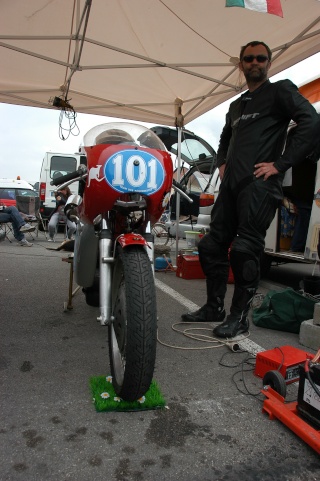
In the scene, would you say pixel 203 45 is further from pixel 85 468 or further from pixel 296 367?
pixel 85 468

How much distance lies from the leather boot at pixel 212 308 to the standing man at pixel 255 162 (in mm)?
253

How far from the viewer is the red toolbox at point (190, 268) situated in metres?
5.37

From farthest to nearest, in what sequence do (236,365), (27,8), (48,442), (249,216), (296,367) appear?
1. (27,8)
2. (249,216)
3. (236,365)
4. (296,367)
5. (48,442)

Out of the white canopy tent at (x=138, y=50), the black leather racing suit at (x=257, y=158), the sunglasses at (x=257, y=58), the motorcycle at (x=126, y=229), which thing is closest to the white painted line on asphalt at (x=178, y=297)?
the black leather racing suit at (x=257, y=158)

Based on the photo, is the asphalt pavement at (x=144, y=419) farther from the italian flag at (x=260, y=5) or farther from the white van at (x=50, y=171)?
the white van at (x=50, y=171)

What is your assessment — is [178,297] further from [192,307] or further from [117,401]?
[117,401]

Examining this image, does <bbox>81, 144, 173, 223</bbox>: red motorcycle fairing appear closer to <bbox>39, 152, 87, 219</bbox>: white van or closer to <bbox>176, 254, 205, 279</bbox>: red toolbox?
<bbox>176, 254, 205, 279</bbox>: red toolbox

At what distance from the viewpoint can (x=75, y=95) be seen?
5.82m

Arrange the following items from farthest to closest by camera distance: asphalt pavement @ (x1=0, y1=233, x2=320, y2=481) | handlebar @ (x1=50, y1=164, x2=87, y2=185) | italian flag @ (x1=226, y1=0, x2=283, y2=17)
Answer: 1. italian flag @ (x1=226, y1=0, x2=283, y2=17)
2. handlebar @ (x1=50, y1=164, x2=87, y2=185)
3. asphalt pavement @ (x1=0, y1=233, x2=320, y2=481)

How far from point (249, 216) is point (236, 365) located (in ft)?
3.48

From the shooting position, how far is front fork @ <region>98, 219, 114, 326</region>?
73.0 inches

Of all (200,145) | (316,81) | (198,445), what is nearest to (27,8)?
(316,81)

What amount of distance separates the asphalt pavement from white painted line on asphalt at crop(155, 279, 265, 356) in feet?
0.19

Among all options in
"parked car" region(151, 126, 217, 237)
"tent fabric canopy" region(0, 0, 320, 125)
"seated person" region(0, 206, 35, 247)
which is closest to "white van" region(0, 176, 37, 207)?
"seated person" region(0, 206, 35, 247)
